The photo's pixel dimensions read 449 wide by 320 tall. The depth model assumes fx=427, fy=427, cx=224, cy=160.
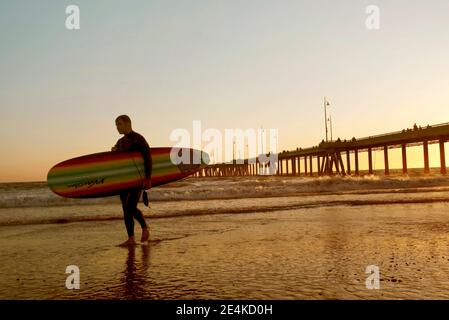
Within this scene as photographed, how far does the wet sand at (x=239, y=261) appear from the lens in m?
3.51

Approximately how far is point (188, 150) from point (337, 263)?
5.87 m

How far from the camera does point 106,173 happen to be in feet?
25.6

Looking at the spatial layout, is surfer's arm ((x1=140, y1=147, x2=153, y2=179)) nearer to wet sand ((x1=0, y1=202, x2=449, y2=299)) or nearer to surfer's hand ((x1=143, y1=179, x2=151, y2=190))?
surfer's hand ((x1=143, y1=179, x2=151, y2=190))

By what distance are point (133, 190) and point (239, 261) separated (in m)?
2.40

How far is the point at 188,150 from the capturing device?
984 centimetres

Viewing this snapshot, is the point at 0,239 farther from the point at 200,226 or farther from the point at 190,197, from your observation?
the point at 190,197

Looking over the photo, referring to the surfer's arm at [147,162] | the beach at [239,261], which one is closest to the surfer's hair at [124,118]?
the surfer's arm at [147,162]

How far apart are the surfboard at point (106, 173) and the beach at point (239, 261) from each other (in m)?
0.81

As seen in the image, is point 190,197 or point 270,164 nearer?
point 190,197

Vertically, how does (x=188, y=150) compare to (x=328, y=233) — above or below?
above

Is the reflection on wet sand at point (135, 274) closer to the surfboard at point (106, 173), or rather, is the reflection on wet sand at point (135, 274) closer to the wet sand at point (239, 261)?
the wet sand at point (239, 261)

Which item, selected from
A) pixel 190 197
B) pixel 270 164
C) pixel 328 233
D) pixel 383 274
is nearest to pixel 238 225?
pixel 328 233
